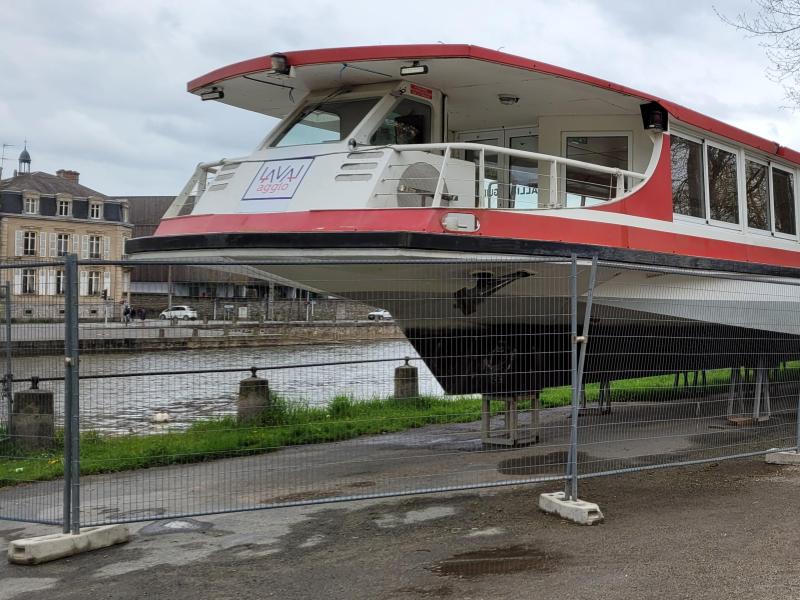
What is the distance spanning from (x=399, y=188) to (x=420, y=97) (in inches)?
55.4

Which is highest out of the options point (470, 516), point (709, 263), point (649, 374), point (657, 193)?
point (657, 193)

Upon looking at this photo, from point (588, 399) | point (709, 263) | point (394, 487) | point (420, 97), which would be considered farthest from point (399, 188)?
point (588, 399)

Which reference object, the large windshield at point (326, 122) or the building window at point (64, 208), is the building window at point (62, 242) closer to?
the building window at point (64, 208)

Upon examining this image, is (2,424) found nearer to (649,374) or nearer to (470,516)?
(470,516)

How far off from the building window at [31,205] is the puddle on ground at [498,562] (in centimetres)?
7212

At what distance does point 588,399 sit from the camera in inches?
534

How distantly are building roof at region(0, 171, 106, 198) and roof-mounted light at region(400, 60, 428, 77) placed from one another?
7044 centimetres

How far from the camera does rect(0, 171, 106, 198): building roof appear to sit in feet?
233

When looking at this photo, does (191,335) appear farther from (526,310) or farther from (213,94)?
(526,310)

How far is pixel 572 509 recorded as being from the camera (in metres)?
6.20

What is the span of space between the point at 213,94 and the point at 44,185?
230 feet

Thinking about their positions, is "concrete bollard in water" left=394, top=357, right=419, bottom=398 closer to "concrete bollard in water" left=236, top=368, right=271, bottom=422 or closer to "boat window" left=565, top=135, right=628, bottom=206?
"concrete bollard in water" left=236, top=368, right=271, bottom=422

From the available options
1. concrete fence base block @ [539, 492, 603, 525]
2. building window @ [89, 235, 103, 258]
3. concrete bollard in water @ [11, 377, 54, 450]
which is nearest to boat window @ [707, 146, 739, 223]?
concrete fence base block @ [539, 492, 603, 525]

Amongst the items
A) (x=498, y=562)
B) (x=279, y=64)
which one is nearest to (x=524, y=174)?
(x=279, y=64)
